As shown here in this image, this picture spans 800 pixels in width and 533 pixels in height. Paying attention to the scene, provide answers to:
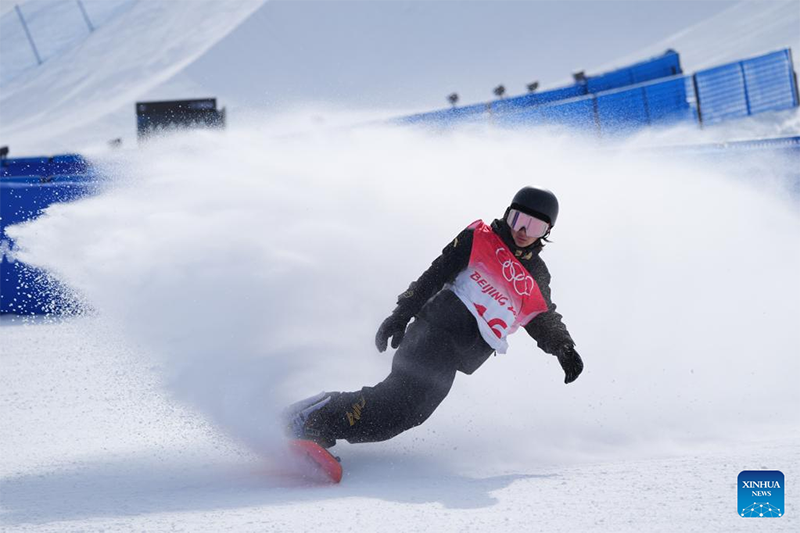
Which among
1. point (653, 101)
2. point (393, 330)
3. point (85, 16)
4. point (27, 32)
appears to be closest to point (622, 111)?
point (653, 101)

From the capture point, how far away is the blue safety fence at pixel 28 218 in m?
8.54

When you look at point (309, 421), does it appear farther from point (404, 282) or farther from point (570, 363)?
point (404, 282)

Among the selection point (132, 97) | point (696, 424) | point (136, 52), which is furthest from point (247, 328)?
point (136, 52)

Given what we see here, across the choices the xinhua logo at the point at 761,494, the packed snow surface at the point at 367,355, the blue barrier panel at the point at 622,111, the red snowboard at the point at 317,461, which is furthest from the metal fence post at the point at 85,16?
the xinhua logo at the point at 761,494

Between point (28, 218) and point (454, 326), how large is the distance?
6.59 meters

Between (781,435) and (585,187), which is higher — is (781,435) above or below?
below

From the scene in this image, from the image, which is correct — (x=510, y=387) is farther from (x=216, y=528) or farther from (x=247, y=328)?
(x=216, y=528)

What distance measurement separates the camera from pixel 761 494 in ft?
8.50

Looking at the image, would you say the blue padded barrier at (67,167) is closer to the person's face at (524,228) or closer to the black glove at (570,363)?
the person's face at (524,228)

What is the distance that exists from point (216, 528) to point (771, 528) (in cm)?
166

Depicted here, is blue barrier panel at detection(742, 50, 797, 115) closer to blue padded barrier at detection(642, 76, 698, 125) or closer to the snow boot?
blue padded barrier at detection(642, 76, 698, 125)

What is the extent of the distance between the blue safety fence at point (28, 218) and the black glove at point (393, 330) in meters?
6.00

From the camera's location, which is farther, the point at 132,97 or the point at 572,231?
the point at 132,97

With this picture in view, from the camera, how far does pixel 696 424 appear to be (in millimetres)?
4016
